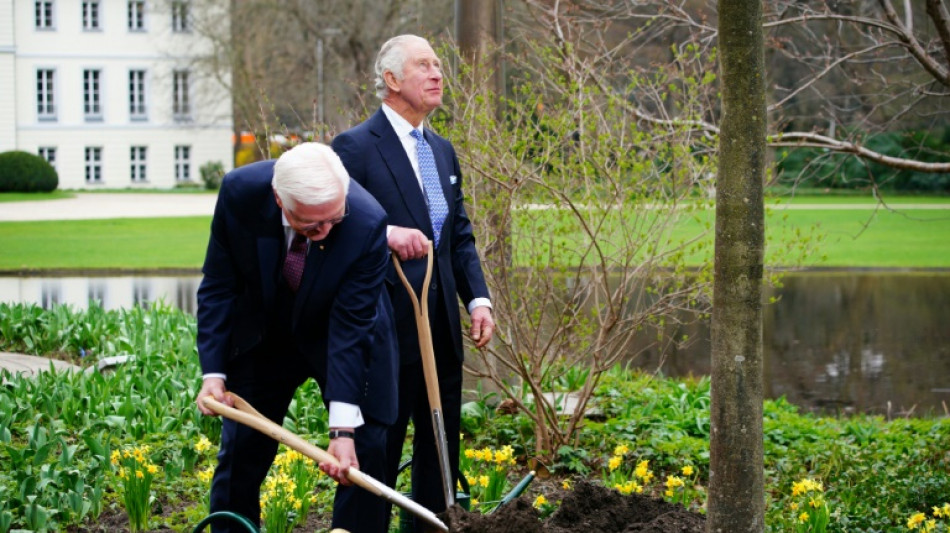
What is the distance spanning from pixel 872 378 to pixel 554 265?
15.4ft

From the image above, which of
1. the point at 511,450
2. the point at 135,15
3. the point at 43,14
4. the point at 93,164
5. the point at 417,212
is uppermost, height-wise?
the point at 135,15

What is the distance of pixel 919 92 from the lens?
22.2ft

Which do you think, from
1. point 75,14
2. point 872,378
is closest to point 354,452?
point 872,378

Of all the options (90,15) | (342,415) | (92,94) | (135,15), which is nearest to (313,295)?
(342,415)

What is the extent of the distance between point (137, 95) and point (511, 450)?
46.9 meters

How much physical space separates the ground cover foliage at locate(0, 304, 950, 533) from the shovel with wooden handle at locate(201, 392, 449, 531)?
82 centimetres

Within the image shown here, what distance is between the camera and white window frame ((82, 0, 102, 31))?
157ft

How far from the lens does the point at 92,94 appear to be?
48219 mm

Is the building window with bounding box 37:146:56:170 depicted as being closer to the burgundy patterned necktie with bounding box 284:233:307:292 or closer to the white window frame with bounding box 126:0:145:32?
the white window frame with bounding box 126:0:145:32

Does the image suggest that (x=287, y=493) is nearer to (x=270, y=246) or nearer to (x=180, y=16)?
(x=270, y=246)

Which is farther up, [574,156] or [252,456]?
[574,156]

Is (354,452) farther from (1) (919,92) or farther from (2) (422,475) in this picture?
(1) (919,92)

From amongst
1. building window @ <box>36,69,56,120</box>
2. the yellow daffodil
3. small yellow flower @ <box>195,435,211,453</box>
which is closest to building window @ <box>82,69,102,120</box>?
building window @ <box>36,69,56,120</box>

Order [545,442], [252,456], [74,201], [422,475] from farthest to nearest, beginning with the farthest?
[74,201]
[545,442]
[422,475]
[252,456]
